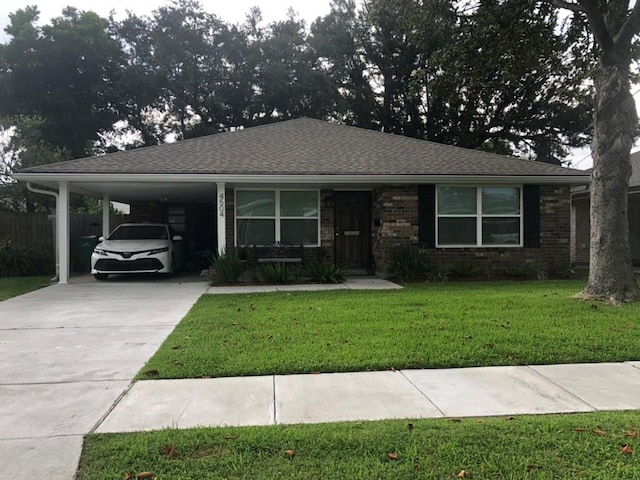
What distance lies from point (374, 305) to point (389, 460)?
5270mm

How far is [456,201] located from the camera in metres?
12.6

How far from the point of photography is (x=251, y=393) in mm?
4164

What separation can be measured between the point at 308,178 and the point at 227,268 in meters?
2.92

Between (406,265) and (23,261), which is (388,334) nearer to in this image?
(406,265)

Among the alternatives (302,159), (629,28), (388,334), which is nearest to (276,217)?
(302,159)

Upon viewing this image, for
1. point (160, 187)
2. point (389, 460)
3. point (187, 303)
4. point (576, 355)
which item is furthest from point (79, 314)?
point (576, 355)

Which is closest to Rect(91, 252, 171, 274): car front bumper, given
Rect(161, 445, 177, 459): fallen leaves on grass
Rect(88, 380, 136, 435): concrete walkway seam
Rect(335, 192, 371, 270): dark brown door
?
Rect(335, 192, 371, 270): dark brown door

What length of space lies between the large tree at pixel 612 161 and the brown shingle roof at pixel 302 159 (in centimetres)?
338

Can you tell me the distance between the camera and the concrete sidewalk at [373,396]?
366 centimetres

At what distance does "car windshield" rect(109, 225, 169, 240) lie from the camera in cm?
1303

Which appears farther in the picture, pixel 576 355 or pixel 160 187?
pixel 160 187

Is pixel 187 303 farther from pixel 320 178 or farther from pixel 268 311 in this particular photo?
pixel 320 178

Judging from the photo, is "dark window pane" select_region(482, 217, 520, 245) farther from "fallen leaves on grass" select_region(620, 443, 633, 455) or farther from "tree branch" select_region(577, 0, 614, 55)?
"fallen leaves on grass" select_region(620, 443, 633, 455)

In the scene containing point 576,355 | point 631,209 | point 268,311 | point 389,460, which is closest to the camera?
point 389,460
